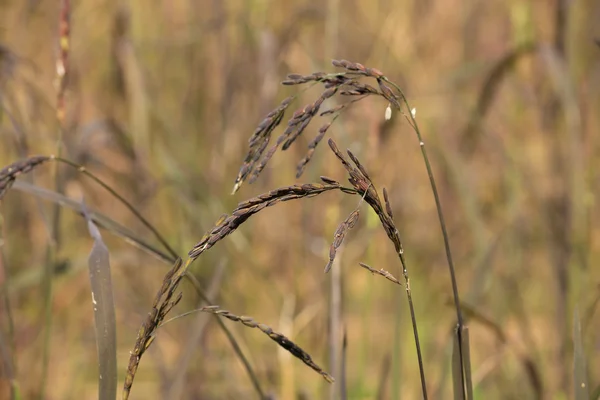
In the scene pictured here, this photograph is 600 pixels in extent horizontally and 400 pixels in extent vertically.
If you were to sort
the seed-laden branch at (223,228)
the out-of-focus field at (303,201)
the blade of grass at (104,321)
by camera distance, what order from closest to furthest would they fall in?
1. the seed-laden branch at (223,228)
2. the blade of grass at (104,321)
3. the out-of-focus field at (303,201)

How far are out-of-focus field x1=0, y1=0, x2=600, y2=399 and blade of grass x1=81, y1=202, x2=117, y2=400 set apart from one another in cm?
29

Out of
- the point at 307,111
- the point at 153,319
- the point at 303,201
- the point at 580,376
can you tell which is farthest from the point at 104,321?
the point at 303,201

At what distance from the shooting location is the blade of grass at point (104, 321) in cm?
61

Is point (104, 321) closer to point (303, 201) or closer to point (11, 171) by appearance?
point (11, 171)

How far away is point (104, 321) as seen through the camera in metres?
0.63

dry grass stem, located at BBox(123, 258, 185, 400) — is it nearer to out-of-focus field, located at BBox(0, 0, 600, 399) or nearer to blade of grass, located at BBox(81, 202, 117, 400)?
blade of grass, located at BBox(81, 202, 117, 400)

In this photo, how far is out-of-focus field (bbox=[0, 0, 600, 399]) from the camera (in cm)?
130

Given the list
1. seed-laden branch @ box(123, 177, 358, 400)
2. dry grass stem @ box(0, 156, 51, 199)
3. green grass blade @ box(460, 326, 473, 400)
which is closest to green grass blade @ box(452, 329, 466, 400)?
green grass blade @ box(460, 326, 473, 400)

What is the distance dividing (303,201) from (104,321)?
1013 mm

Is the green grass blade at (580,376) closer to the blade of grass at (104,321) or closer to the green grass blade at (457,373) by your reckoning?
the green grass blade at (457,373)

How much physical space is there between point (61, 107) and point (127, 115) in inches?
40.1

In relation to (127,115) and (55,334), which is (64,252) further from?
(127,115)

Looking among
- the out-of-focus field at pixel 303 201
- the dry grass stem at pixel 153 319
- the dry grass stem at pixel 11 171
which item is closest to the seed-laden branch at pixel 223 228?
the dry grass stem at pixel 153 319

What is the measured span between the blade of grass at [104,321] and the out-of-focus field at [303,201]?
0.94ft
